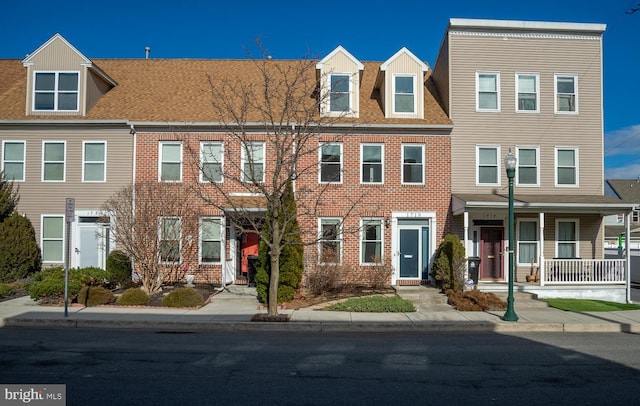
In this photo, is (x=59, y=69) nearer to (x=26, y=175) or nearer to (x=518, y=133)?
(x=26, y=175)

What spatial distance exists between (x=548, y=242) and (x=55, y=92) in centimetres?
1988

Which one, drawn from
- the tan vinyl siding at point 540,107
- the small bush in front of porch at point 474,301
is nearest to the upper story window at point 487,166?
the tan vinyl siding at point 540,107

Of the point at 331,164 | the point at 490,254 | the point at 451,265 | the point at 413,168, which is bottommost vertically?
the point at 451,265

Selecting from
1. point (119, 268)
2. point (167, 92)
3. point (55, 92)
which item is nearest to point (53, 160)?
point (55, 92)

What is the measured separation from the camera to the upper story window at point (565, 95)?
63.5 feet

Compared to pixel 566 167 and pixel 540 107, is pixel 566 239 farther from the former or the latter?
pixel 540 107

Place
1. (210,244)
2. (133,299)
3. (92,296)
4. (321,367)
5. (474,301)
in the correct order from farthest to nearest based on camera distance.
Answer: (210,244) < (474,301) < (133,299) < (92,296) < (321,367)

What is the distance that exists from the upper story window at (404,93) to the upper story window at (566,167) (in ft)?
19.6

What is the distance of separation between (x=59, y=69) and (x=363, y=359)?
56.0ft

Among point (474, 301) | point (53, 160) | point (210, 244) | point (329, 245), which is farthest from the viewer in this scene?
point (53, 160)

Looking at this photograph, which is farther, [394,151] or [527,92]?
[527,92]

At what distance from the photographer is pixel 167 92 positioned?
20.8 metres

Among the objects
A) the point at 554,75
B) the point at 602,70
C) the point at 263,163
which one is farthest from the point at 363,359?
the point at 602,70

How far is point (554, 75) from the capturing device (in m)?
19.3
